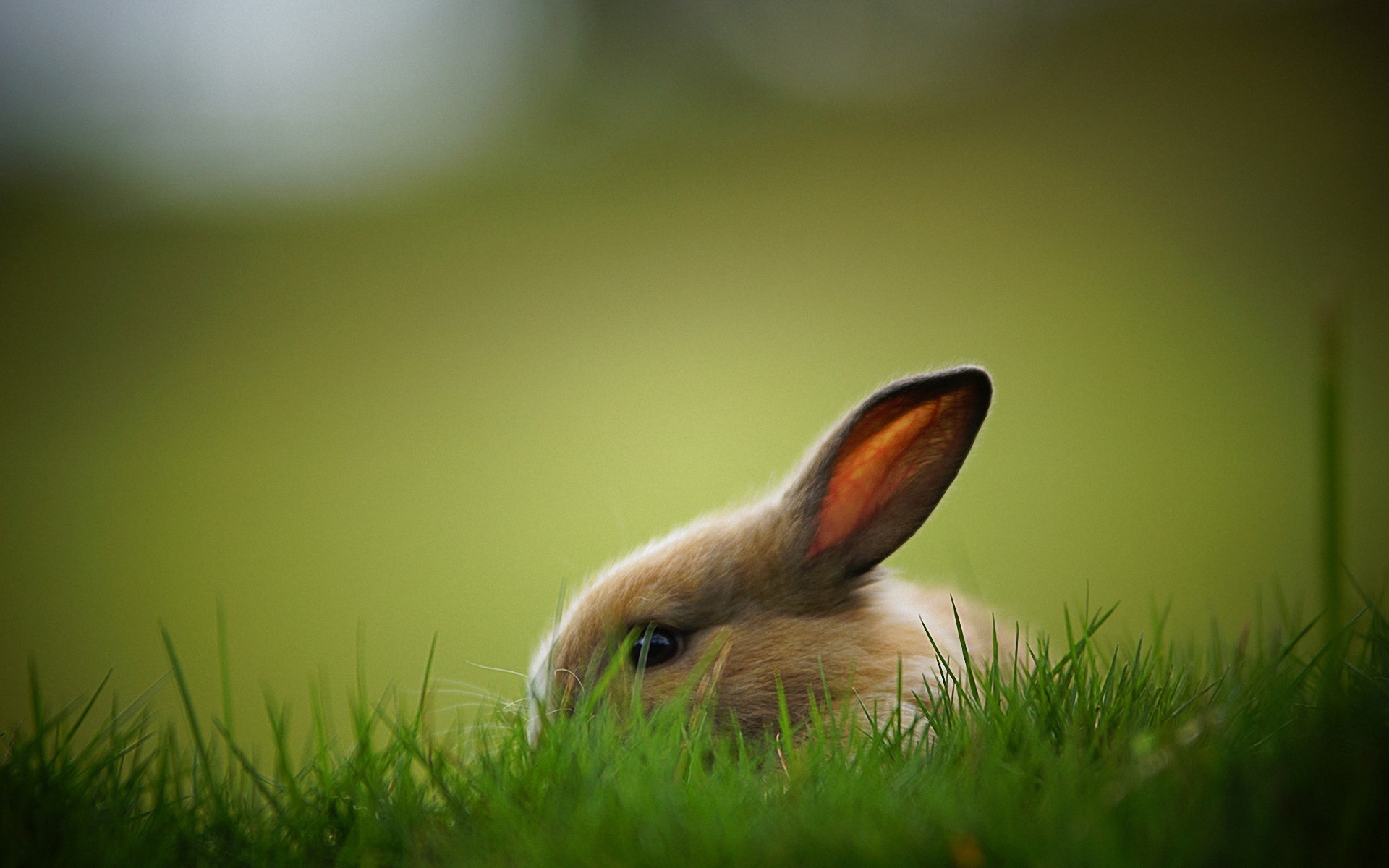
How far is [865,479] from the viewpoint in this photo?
2.87 m

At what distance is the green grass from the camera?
130cm

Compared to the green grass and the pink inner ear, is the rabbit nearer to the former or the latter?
the pink inner ear

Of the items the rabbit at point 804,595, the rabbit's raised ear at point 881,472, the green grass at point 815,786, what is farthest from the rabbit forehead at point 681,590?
the green grass at point 815,786

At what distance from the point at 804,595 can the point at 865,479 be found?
1.23ft

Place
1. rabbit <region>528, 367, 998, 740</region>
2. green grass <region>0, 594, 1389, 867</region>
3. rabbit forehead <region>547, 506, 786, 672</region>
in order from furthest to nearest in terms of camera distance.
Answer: rabbit forehead <region>547, 506, 786, 672</region> < rabbit <region>528, 367, 998, 740</region> < green grass <region>0, 594, 1389, 867</region>

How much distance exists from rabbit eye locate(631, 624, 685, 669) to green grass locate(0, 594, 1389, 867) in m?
0.30

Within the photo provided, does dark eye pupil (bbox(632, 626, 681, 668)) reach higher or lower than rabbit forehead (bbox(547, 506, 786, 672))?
lower

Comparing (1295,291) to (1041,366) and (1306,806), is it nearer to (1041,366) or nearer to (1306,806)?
(1041,366)

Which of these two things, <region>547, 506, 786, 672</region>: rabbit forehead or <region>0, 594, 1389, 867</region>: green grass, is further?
<region>547, 506, 786, 672</region>: rabbit forehead

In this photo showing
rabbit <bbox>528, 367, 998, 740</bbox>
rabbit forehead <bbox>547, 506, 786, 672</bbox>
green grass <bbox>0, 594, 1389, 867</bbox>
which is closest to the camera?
green grass <bbox>0, 594, 1389, 867</bbox>

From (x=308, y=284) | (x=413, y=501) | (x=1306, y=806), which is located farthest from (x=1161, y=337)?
(x=308, y=284)

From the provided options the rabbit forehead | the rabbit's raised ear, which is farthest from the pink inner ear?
the rabbit forehead

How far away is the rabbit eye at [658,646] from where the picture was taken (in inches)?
104

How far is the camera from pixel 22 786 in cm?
179
